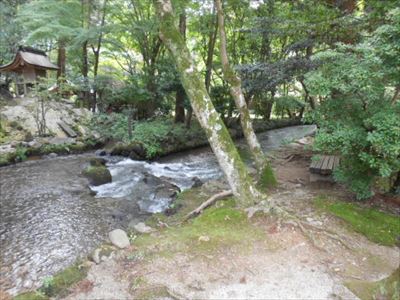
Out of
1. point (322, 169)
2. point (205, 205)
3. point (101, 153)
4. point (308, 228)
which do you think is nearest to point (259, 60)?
point (101, 153)

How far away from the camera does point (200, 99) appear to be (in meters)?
4.41

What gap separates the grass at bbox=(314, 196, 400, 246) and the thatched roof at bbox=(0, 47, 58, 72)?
14853 mm

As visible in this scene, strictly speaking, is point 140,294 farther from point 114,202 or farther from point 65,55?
point 65,55

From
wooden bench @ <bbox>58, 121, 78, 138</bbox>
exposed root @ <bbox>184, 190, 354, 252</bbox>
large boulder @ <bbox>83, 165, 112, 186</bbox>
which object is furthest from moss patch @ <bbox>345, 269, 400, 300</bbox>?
wooden bench @ <bbox>58, 121, 78, 138</bbox>

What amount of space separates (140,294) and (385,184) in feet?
15.2

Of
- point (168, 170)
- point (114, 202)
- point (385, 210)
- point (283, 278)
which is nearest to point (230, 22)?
point (168, 170)

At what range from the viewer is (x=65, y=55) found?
17734 millimetres

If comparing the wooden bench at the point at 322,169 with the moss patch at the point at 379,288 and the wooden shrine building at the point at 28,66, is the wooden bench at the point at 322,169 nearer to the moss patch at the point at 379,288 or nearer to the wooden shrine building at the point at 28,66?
the moss patch at the point at 379,288

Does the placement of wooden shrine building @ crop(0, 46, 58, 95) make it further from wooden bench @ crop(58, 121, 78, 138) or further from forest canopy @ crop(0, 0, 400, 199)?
wooden bench @ crop(58, 121, 78, 138)

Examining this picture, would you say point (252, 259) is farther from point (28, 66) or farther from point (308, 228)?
point (28, 66)

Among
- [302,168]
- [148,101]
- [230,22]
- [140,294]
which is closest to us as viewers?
[140,294]

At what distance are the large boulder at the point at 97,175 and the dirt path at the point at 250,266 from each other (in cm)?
435

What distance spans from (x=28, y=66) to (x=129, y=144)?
7.54 metres

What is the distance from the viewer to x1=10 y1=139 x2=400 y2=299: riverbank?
313 centimetres
